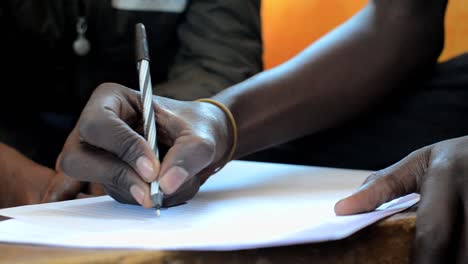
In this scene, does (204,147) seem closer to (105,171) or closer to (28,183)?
(105,171)

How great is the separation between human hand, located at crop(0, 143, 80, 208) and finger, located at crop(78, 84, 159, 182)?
0.46 ft

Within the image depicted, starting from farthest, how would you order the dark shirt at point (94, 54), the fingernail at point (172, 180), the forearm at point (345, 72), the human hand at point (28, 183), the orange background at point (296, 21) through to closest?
the orange background at point (296, 21)
the dark shirt at point (94, 54)
the forearm at point (345, 72)
the human hand at point (28, 183)
the fingernail at point (172, 180)

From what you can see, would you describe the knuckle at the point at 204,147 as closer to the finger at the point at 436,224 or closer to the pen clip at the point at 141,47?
the pen clip at the point at 141,47

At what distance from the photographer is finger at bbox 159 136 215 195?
0.55 meters

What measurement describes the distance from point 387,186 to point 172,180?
0.18m

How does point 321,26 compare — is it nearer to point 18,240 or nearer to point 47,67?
point 47,67

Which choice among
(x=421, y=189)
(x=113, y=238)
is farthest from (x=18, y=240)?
(x=421, y=189)

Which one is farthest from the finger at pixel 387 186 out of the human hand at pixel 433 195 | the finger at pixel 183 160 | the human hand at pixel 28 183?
the human hand at pixel 28 183

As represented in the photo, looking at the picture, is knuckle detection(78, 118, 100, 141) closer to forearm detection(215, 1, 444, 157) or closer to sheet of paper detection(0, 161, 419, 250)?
sheet of paper detection(0, 161, 419, 250)

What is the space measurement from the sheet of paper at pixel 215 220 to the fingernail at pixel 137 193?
0.02 metres

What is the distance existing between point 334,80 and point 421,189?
0.39 m

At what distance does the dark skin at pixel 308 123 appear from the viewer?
0.50 metres

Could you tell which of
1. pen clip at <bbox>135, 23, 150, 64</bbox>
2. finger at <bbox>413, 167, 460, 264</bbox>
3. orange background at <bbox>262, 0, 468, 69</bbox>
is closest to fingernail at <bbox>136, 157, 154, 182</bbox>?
pen clip at <bbox>135, 23, 150, 64</bbox>

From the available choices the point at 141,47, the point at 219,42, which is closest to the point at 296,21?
the point at 219,42
